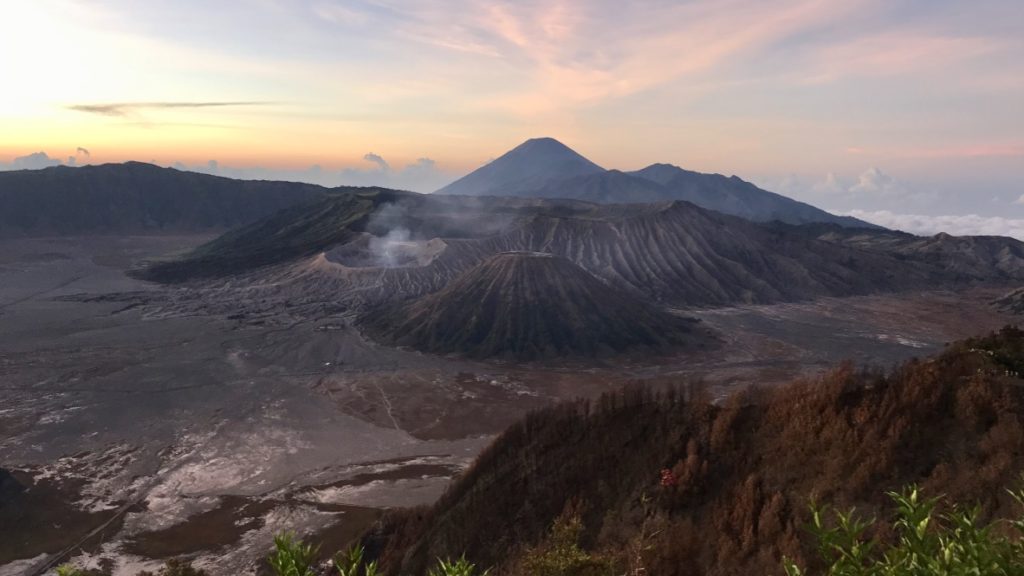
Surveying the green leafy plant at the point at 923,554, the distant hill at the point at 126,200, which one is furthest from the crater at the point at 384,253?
the green leafy plant at the point at 923,554

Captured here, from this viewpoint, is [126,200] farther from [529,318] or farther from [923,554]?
[923,554]

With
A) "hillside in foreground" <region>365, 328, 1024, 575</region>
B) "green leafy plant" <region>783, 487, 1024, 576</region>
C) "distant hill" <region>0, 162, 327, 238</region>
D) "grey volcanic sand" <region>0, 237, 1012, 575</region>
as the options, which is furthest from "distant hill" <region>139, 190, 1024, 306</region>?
"green leafy plant" <region>783, 487, 1024, 576</region>

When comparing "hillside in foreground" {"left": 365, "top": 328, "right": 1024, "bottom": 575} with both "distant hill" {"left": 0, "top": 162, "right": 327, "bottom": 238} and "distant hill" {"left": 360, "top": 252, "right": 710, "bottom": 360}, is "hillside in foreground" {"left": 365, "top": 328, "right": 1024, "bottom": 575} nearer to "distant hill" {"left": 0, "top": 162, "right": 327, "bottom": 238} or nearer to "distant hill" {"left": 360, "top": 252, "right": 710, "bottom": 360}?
"distant hill" {"left": 360, "top": 252, "right": 710, "bottom": 360}

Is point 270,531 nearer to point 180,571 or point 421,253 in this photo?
point 180,571

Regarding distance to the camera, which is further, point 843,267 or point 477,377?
point 843,267

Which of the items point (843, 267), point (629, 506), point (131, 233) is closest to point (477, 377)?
point (629, 506)

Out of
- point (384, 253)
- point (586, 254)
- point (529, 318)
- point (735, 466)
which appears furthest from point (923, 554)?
point (384, 253)
